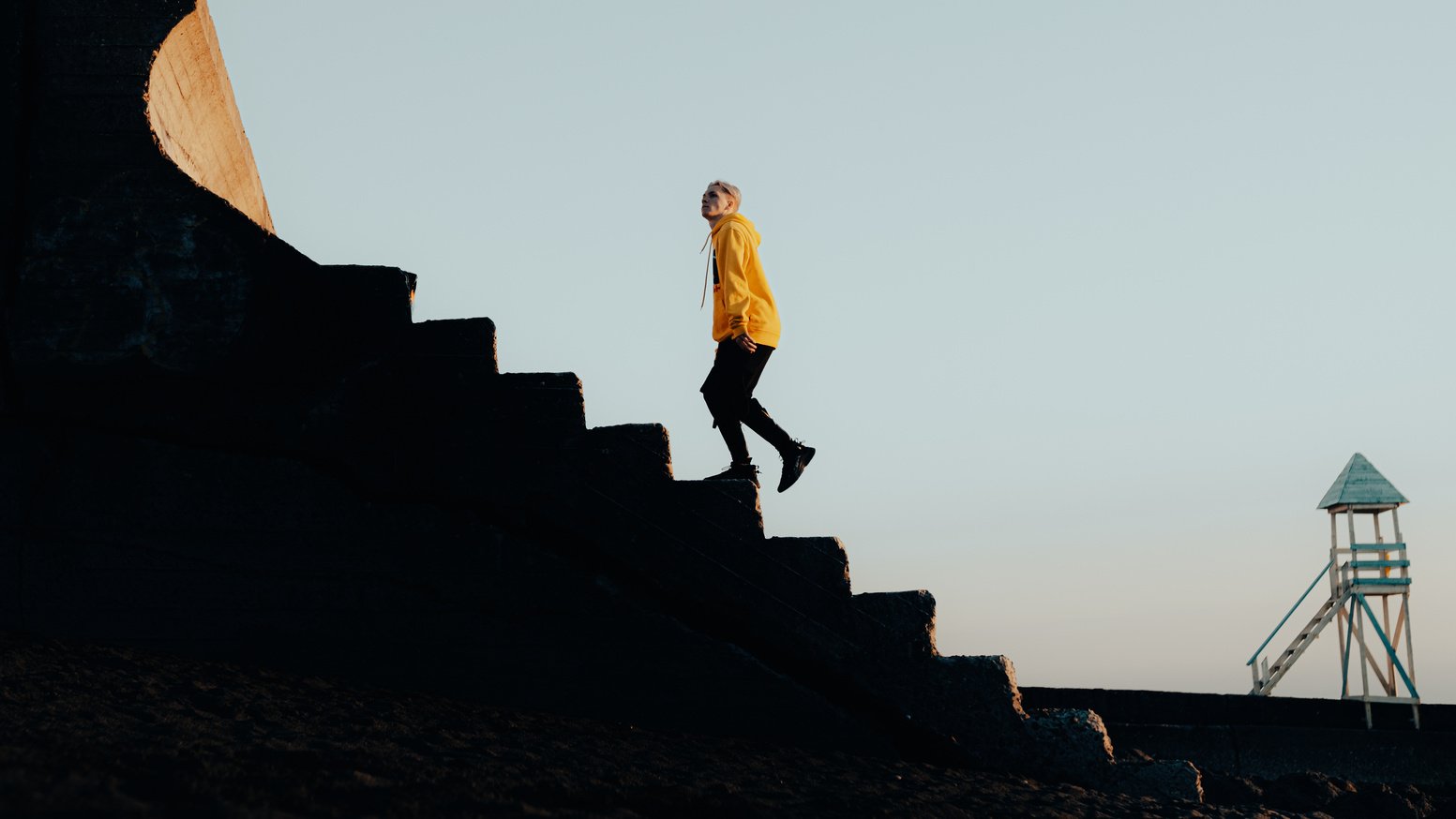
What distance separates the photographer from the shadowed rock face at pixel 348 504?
5.17 metres

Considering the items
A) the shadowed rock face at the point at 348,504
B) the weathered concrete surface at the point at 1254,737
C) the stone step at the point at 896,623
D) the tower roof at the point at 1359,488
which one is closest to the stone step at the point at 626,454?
the shadowed rock face at the point at 348,504

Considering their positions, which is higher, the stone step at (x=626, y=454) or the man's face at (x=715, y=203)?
the man's face at (x=715, y=203)

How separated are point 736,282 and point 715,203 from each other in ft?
1.49

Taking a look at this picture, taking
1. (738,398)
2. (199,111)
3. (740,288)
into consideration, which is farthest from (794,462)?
(199,111)

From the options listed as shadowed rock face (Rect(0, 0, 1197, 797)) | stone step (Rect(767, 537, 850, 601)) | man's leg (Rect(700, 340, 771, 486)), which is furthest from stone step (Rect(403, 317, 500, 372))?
stone step (Rect(767, 537, 850, 601))

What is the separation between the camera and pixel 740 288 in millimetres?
5598

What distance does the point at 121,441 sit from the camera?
214 inches

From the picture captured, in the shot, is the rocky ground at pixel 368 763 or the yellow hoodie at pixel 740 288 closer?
the rocky ground at pixel 368 763

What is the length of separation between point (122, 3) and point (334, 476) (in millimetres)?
2386

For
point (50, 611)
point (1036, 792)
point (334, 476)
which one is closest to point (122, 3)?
point (334, 476)

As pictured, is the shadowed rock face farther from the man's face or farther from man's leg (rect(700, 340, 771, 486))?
the man's face

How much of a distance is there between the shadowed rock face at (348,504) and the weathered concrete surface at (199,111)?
87 millimetres

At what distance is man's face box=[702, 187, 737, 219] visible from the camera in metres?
5.80

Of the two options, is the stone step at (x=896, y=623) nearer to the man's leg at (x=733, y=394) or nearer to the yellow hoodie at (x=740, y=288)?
the man's leg at (x=733, y=394)
